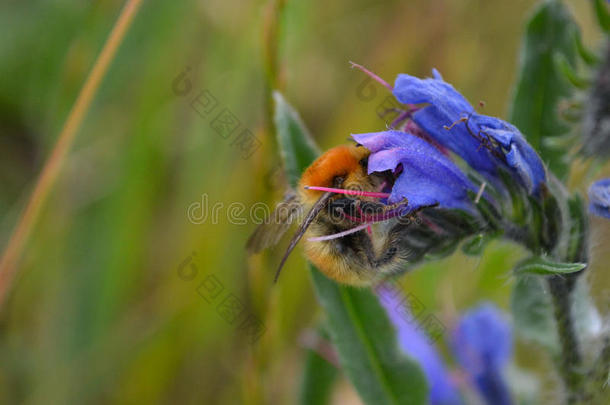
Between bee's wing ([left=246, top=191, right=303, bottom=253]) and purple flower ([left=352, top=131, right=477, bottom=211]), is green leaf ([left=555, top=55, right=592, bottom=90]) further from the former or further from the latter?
bee's wing ([left=246, top=191, right=303, bottom=253])

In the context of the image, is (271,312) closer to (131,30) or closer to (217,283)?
(217,283)

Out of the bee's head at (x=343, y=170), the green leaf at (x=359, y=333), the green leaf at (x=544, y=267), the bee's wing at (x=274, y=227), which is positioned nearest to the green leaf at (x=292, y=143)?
the green leaf at (x=359, y=333)

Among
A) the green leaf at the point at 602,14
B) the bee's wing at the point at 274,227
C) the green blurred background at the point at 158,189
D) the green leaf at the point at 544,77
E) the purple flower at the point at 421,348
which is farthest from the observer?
the green blurred background at the point at 158,189

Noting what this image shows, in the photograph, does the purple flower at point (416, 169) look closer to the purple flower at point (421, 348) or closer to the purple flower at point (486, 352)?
the purple flower at point (421, 348)

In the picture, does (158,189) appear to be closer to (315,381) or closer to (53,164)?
(53,164)

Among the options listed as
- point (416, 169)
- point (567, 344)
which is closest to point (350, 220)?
point (416, 169)

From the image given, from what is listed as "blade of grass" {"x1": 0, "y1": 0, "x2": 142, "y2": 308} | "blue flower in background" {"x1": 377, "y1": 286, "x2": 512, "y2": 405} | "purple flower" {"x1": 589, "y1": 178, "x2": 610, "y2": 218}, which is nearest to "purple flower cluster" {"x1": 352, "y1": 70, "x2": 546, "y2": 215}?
"purple flower" {"x1": 589, "y1": 178, "x2": 610, "y2": 218}

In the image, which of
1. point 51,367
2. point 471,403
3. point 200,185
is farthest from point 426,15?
point 51,367
